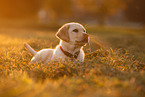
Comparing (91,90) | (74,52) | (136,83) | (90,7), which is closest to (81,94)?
(91,90)

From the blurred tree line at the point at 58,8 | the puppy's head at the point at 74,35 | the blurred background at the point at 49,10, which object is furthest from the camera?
the blurred tree line at the point at 58,8

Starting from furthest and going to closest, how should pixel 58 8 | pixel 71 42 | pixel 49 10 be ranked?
1. pixel 49 10
2. pixel 58 8
3. pixel 71 42

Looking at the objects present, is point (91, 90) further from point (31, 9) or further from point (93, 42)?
point (31, 9)

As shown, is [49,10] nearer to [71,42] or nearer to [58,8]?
[58,8]

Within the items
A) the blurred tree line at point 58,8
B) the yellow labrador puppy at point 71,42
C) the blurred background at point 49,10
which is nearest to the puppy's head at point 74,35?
the yellow labrador puppy at point 71,42

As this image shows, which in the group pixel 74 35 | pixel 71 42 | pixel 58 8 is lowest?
→ pixel 71 42

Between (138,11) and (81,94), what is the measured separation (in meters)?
9.47

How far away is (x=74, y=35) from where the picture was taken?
3.48 metres

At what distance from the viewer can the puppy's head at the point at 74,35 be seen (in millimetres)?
3439

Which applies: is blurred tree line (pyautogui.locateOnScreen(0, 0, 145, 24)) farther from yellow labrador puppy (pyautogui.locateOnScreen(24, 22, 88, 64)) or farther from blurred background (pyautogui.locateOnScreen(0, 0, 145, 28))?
yellow labrador puppy (pyautogui.locateOnScreen(24, 22, 88, 64))

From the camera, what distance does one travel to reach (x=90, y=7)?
87.6 ft

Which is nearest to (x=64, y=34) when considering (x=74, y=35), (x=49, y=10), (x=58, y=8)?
(x=74, y=35)

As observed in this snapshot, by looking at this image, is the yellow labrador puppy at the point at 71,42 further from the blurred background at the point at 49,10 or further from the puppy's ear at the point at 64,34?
the blurred background at the point at 49,10

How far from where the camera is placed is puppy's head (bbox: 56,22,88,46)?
135 inches
